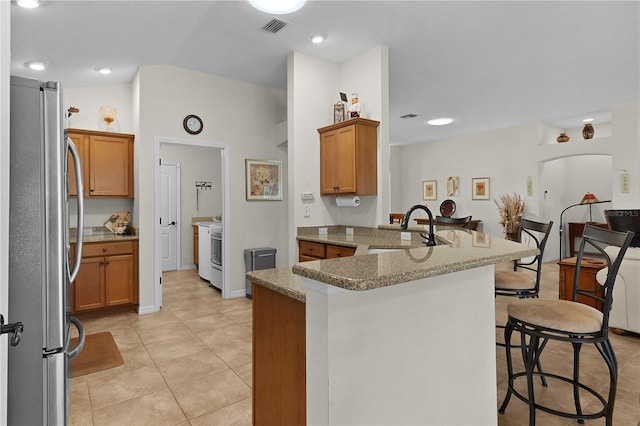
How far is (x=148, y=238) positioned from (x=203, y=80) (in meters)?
2.03

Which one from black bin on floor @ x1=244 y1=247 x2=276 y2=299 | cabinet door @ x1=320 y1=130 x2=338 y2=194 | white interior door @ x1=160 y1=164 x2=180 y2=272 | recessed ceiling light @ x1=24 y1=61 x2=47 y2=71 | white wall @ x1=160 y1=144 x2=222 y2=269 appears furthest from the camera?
white wall @ x1=160 y1=144 x2=222 y2=269

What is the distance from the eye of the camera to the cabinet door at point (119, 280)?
4051 mm

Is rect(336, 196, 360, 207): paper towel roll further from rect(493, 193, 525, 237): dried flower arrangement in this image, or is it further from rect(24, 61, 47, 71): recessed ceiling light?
rect(493, 193, 525, 237): dried flower arrangement

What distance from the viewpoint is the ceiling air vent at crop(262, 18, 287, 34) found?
3279 mm

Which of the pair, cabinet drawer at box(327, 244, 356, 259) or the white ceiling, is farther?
cabinet drawer at box(327, 244, 356, 259)

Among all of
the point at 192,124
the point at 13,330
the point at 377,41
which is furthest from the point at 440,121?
the point at 13,330

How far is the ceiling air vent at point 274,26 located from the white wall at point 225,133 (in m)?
1.44

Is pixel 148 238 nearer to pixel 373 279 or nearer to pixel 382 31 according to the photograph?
pixel 382 31

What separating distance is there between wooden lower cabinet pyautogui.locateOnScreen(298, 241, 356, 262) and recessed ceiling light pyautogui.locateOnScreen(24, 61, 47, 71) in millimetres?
3179

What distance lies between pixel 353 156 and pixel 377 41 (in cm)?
117

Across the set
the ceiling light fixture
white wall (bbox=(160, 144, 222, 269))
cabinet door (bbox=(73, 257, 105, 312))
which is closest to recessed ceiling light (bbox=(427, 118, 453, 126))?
white wall (bbox=(160, 144, 222, 269))

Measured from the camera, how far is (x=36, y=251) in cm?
131

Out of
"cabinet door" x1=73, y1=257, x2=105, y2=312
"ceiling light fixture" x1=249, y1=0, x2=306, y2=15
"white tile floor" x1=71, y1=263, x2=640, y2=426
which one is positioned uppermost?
"ceiling light fixture" x1=249, y1=0, x2=306, y2=15

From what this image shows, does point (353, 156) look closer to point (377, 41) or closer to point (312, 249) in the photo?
point (312, 249)
